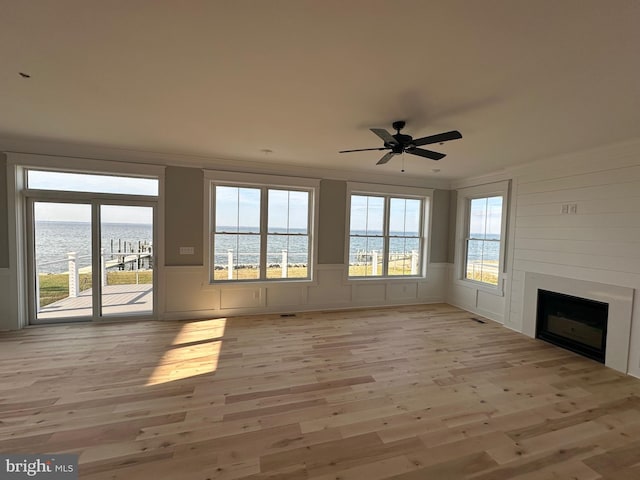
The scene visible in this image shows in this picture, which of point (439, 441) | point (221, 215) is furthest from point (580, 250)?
point (221, 215)

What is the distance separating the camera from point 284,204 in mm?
5410

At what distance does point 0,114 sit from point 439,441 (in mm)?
5203

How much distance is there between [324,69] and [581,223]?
4024 mm

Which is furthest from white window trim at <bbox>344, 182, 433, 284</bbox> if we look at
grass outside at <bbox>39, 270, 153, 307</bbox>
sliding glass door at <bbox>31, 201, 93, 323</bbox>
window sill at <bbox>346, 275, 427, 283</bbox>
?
sliding glass door at <bbox>31, 201, 93, 323</bbox>

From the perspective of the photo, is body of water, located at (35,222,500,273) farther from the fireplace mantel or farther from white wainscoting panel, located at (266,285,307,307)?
the fireplace mantel

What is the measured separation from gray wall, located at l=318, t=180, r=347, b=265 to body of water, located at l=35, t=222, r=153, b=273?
3.31m

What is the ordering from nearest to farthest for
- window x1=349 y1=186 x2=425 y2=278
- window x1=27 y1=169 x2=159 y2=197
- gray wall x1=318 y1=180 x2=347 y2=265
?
window x1=27 y1=169 x2=159 y2=197 → gray wall x1=318 y1=180 x2=347 y2=265 → window x1=349 y1=186 x2=425 y2=278

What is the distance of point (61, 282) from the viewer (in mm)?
4527

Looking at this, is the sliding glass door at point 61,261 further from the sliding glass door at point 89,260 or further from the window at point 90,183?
the window at point 90,183

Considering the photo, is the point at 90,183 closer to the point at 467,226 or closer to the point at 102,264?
the point at 102,264

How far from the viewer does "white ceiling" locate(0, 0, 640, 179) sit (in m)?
1.54

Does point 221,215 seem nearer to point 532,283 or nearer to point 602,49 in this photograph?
point 602,49

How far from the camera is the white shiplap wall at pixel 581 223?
335 cm

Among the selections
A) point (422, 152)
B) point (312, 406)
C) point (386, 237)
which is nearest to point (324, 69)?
point (422, 152)
